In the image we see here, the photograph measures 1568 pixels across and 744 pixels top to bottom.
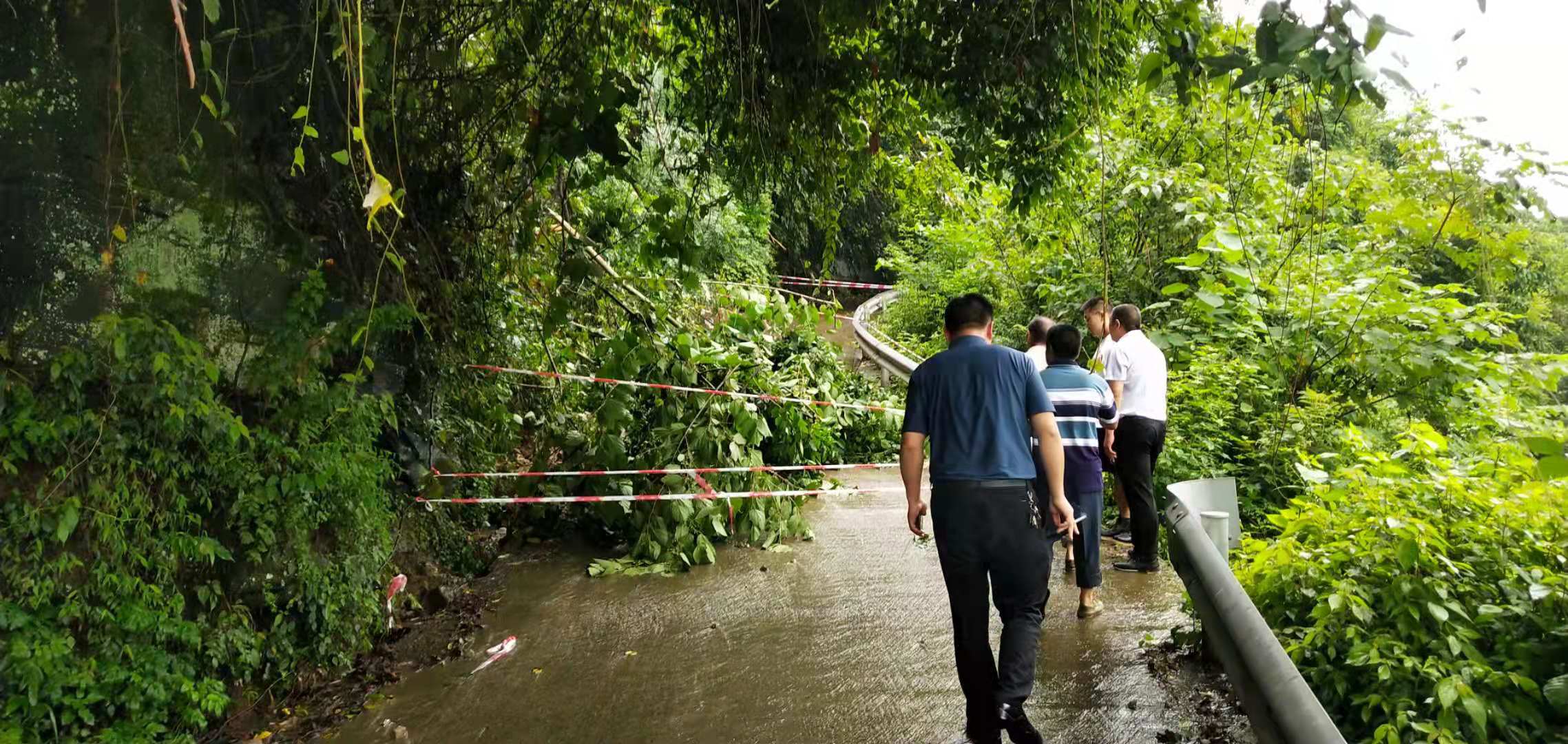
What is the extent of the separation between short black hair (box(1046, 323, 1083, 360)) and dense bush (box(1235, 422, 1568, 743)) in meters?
1.47

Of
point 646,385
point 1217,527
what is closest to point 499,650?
point 646,385

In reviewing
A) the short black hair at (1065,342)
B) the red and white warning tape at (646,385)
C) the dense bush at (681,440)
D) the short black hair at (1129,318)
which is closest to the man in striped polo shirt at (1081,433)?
the short black hair at (1065,342)

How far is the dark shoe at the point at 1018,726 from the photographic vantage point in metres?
3.77

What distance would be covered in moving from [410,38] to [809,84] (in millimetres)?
2056

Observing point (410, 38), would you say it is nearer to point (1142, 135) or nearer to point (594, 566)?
point (594, 566)

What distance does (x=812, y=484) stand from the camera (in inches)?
354

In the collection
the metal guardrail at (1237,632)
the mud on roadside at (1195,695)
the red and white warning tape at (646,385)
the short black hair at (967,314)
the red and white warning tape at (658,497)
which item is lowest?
the mud on roadside at (1195,695)

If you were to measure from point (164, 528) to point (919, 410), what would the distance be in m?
3.15

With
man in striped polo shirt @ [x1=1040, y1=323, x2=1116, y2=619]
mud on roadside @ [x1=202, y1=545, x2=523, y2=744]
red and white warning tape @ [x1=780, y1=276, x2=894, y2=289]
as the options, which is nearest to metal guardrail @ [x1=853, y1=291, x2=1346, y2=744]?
man in striped polo shirt @ [x1=1040, y1=323, x2=1116, y2=619]

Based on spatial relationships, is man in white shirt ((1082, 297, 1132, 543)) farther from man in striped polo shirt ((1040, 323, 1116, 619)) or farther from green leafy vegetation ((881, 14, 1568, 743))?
green leafy vegetation ((881, 14, 1568, 743))

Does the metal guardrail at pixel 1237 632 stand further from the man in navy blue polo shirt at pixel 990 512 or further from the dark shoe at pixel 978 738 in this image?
the dark shoe at pixel 978 738

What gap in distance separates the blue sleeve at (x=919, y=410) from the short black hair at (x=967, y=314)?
229 mm

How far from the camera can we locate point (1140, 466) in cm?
598

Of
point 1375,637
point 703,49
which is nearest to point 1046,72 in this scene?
point 703,49
